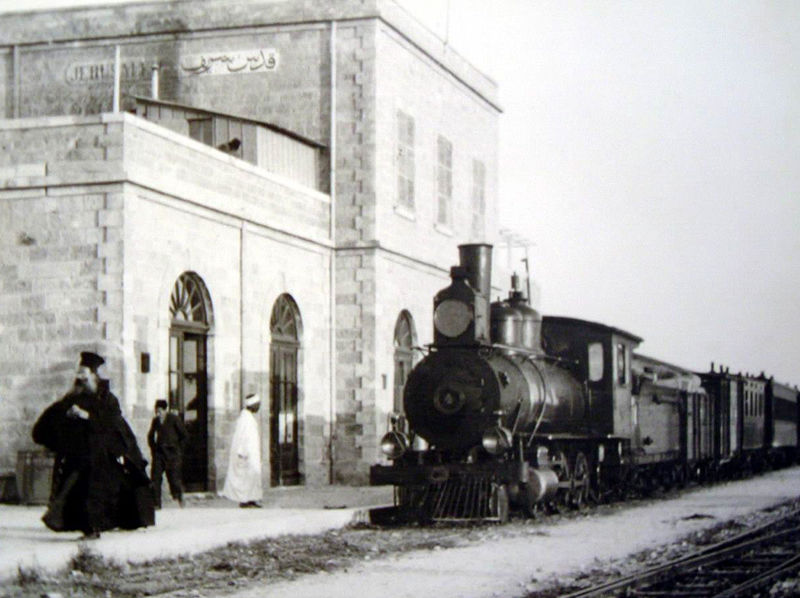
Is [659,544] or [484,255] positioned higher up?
[484,255]

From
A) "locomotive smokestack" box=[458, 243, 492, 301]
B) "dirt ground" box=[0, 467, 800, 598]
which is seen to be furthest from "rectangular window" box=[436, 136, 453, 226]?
"dirt ground" box=[0, 467, 800, 598]

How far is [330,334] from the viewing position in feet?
82.5

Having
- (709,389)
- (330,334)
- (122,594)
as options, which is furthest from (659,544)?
(709,389)

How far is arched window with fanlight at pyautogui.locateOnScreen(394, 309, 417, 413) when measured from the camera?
26.8m

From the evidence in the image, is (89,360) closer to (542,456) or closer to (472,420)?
(472,420)

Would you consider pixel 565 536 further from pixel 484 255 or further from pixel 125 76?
pixel 125 76

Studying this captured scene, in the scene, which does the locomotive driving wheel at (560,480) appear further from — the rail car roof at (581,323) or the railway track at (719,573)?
the railway track at (719,573)

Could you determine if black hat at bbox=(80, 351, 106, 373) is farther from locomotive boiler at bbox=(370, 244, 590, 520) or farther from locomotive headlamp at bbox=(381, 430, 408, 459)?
locomotive headlamp at bbox=(381, 430, 408, 459)

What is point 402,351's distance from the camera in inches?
1074

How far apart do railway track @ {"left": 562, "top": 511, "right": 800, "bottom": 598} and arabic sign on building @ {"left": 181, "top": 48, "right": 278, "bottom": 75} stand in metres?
14.3

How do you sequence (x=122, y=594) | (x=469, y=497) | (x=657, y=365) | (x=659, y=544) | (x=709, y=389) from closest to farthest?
(x=122, y=594) → (x=659, y=544) → (x=469, y=497) → (x=657, y=365) → (x=709, y=389)

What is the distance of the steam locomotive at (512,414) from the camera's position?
664 inches

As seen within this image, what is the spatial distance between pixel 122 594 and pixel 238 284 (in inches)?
438

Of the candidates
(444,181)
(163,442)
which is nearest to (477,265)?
(163,442)
